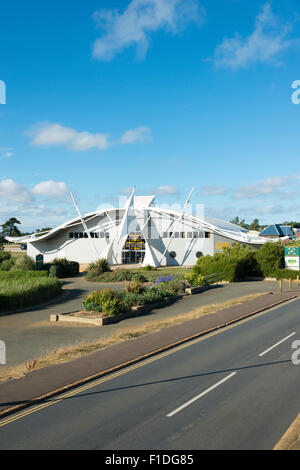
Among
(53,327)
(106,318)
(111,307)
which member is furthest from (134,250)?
(53,327)

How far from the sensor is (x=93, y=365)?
12.0m

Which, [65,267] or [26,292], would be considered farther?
[65,267]

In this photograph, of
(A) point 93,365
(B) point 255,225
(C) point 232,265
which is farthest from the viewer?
(B) point 255,225

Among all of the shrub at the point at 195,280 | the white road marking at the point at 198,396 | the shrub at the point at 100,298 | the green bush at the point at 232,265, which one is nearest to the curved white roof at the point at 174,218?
the green bush at the point at 232,265

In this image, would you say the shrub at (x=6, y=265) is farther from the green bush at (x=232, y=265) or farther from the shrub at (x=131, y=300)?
the shrub at (x=131, y=300)

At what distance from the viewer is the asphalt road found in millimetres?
7211

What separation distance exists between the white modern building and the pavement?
117 ft

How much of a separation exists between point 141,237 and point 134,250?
2.23 metres

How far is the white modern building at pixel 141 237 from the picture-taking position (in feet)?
180

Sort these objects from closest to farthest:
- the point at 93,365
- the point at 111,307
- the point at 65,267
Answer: the point at 93,365 → the point at 111,307 → the point at 65,267

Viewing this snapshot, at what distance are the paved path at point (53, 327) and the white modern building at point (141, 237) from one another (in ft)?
84.3

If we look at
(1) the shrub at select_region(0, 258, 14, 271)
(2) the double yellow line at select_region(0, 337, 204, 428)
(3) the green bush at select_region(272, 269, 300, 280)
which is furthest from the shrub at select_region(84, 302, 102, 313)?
(1) the shrub at select_region(0, 258, 14, 271)

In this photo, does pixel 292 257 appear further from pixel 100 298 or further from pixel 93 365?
pixel 93 365
